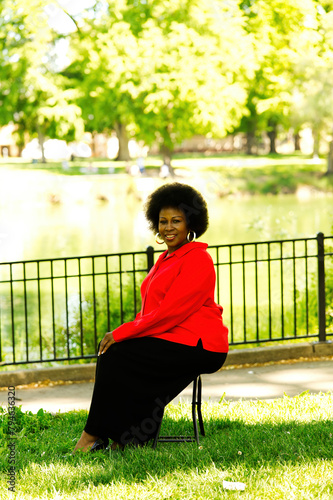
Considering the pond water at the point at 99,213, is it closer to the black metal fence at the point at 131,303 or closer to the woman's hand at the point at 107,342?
the black metal fence at the point at 131,303

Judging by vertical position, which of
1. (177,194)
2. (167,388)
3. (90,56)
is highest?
(90,56)

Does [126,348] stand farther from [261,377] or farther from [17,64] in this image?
[17,64]

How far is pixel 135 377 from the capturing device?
4.37 meters

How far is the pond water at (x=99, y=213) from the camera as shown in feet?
73.5

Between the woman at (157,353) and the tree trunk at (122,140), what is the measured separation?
44940 mm

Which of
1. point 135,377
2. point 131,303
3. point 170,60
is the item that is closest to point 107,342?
point 135,377

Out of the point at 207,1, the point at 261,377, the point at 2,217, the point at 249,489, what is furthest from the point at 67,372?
the point at 207,1

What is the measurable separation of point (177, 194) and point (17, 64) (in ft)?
132

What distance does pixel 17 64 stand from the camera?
42.8 m

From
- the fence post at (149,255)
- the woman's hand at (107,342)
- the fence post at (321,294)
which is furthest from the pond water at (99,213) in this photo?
the woman's hand at (107,342)

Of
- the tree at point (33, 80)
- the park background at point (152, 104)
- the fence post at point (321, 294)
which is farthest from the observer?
the tree at point (33, 80)

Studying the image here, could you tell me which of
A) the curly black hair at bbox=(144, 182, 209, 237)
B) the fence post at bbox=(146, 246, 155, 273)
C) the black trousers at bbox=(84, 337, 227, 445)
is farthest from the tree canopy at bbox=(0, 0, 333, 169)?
the black trousers at bbox=(84, 337, 227, 445)

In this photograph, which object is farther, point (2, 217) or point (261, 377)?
point (2, 217)

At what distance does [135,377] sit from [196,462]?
561mm
